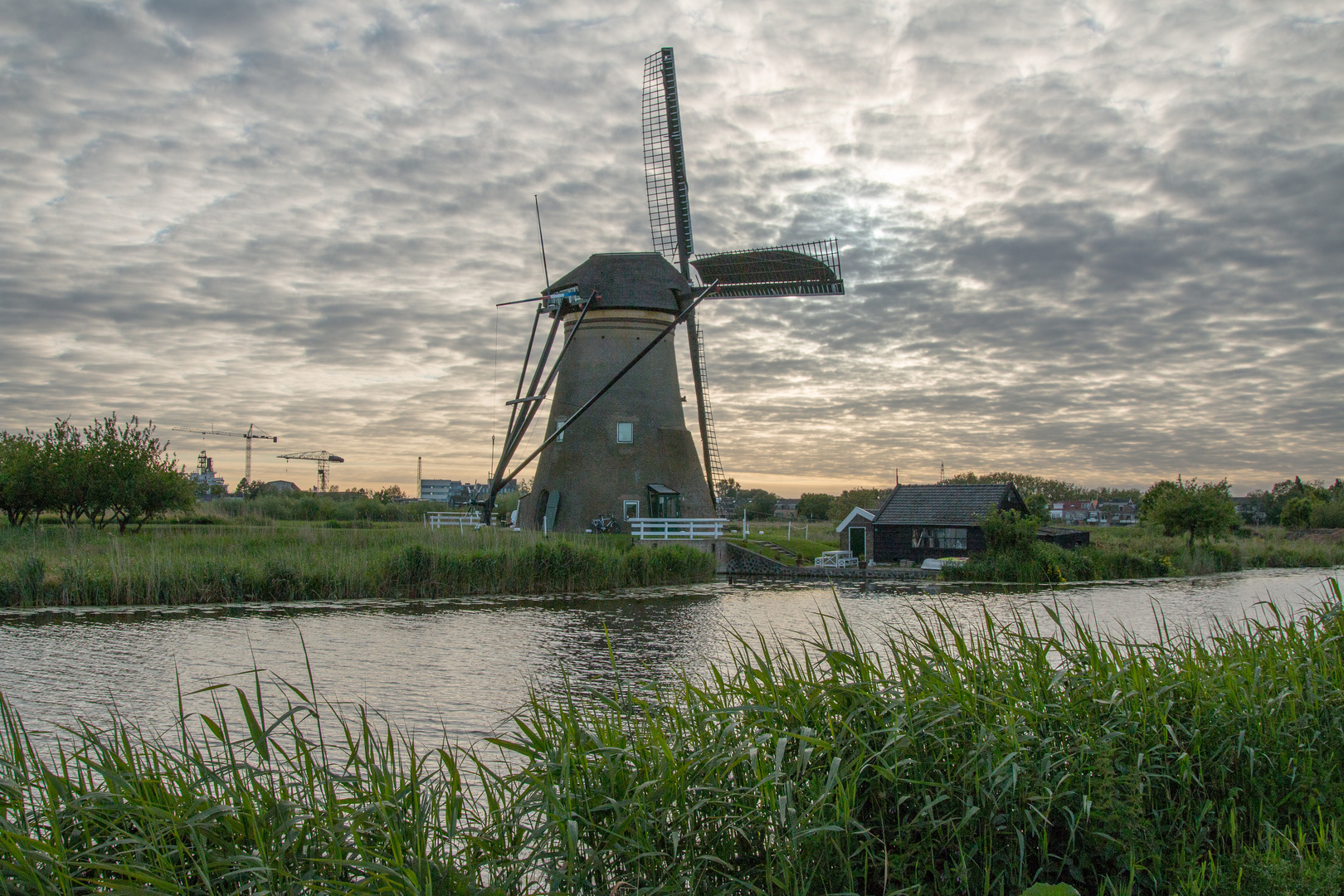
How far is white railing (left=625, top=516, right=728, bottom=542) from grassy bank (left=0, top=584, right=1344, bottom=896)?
1771 centimetres

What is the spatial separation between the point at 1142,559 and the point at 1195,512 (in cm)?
639

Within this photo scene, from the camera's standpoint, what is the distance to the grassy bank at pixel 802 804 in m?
2.87

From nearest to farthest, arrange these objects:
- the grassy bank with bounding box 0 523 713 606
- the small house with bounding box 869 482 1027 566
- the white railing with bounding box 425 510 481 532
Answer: the grassy bank with bounding box 0 523 713 606 < the small house with bounding box 869 482 1027 566 < the white railing with bounding box 425 510 481 532

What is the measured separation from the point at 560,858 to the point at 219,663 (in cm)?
724

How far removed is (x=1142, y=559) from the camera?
79.7 ft

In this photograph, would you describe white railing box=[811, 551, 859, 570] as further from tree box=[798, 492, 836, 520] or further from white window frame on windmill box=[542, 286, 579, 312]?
tree box=[798, 492, 836, 520]

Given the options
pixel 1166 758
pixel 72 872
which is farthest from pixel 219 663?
pixel 1166 758

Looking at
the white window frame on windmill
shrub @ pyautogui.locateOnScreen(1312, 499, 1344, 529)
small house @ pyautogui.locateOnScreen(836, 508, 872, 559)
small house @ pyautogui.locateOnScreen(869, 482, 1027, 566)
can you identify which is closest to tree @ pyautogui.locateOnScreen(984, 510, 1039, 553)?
small house @ pyautogui.locateOnScreen(869, 482, 1027, 566)

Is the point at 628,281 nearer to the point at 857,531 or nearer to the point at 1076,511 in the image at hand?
the point at 857,531

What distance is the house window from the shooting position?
81.0ft

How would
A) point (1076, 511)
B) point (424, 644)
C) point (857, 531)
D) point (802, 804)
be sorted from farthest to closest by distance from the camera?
1. point (1076, 511)
2. point (857, 531)
3. point (424, 644)
4. point (802, 804)

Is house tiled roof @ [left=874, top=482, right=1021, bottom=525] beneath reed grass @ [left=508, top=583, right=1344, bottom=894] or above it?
above

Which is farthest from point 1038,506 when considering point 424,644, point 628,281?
point 424,644

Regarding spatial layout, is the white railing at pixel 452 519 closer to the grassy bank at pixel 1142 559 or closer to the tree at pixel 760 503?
the grassy bank at pixel 1142 559
